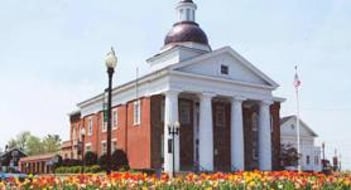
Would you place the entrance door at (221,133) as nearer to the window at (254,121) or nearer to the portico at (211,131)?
the portico at (211,131)

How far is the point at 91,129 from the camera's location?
5597cm

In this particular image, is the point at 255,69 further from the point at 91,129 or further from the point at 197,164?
the point at 91,129

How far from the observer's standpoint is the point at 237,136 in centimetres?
4603

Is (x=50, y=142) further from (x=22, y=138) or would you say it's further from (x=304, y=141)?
(x=304, y=141)

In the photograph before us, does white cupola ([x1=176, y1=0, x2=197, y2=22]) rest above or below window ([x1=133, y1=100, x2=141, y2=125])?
above

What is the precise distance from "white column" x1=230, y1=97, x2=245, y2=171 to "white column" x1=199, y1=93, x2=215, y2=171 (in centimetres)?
283

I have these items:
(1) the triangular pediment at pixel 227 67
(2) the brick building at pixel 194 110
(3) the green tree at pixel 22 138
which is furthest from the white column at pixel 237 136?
(3) the green tree at pixel 22 138

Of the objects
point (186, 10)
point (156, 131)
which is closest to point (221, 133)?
point (156, 131)

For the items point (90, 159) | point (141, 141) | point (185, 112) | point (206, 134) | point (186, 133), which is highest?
point (185, 112)

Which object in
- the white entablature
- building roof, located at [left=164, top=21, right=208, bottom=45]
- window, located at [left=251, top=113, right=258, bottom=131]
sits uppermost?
building roof, located at [left=164, top=21, right=208, bottom=45]

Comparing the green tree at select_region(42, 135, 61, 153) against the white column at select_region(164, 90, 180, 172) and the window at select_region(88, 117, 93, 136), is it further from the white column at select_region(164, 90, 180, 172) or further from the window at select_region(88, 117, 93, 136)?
the white column at select_region(164, 90, 180, 172)

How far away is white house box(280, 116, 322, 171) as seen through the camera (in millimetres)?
65188

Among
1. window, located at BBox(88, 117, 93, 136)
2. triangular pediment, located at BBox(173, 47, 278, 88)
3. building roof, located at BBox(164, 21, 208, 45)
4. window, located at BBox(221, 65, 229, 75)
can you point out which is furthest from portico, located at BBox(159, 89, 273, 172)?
window, located at BBox(88, 117, 93, 136)

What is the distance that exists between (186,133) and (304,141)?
2627cm
